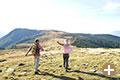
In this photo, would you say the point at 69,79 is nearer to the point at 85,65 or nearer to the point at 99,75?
the point at 99,75

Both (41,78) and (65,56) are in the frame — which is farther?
(65,56)

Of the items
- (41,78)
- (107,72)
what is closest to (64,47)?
(41,78)

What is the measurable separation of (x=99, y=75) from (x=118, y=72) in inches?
84.6

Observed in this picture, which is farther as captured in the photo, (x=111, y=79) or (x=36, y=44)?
(x=36, y=44)

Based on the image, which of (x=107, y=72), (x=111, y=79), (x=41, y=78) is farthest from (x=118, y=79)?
(x=41, y=78)

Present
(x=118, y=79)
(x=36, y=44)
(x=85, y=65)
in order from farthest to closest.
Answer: (x=85, y=65)
(x=36, y=44)
(x=118, y=79)

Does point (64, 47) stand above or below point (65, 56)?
above

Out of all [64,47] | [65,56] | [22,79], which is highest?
[64,47]

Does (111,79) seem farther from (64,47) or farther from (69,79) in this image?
(64,47)

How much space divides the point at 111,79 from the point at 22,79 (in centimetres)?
776

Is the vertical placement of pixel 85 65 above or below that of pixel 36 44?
below

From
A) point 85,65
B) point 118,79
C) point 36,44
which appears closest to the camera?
point 118,79

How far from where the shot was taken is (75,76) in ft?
38.5

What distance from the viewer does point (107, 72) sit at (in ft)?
40.4
